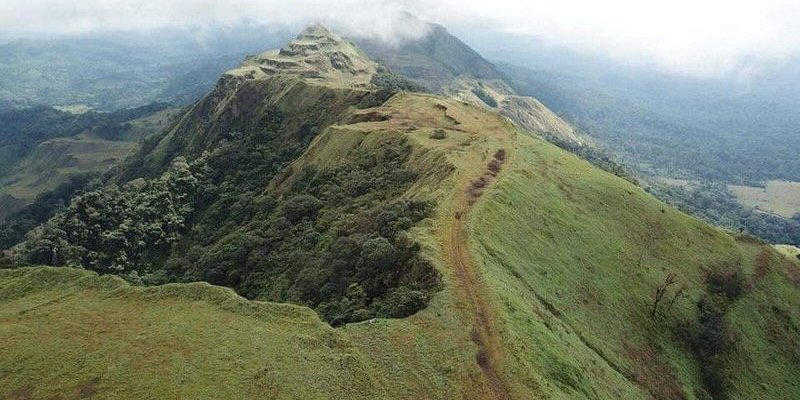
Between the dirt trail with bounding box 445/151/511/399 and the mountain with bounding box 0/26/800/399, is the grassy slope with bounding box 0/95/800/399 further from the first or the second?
the dirt trail with bounding box 445/151/511/399

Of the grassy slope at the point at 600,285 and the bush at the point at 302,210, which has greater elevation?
the grassy slope at the point at 600,285

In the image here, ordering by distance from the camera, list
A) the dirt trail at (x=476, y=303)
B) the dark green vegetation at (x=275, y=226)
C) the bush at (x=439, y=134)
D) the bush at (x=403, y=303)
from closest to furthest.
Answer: the dirt trail at (x=476, y=303) < the bush at (x=403, y=303) < the dark green vegetation at (x=275, y=226) < the bush at (x=439, y=134)

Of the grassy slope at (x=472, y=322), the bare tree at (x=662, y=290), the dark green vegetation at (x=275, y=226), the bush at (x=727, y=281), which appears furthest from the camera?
the bush at (x=727, y=281)

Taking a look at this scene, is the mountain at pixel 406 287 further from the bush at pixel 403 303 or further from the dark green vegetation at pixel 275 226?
the dark green vegetation at pixel 275 226

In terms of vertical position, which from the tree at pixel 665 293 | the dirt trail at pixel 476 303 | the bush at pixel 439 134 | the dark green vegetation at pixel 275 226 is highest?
the bush at pixel 439 134

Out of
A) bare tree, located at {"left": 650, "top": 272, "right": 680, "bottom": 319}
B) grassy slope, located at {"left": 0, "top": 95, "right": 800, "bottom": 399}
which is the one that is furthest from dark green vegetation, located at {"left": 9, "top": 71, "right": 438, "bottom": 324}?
bare tree, located at {"left": 650, "top": 272, "right": 680, "bottom": 319}

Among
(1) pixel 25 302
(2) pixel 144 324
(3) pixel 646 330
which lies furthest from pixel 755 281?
Answer: (1) pixel 25 302

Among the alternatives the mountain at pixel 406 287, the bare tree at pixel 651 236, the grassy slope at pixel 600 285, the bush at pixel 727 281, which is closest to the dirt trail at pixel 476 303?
the mountain at pixel 406 287
